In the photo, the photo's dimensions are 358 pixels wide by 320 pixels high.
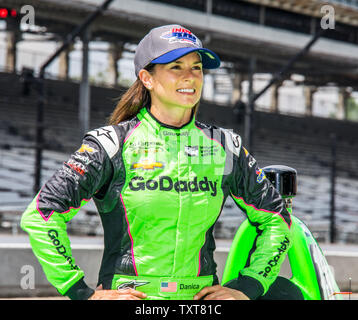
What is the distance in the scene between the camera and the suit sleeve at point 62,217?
80.0 inches

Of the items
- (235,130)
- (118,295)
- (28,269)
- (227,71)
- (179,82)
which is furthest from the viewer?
(227,71)

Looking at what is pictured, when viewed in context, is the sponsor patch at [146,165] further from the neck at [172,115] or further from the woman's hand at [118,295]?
the woman's hand at [118,295]

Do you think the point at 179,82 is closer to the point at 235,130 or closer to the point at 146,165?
the point at 146,165

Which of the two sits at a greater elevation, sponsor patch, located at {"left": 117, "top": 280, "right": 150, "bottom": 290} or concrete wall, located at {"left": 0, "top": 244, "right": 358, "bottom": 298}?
sponsor patch, located at {"left": 117, "top": 280, "right": 150, "bottom": 290}

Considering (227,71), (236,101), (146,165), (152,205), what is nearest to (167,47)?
(146,165)

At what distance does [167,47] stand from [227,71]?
104ft

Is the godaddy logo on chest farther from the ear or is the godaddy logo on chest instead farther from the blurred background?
the blurred background

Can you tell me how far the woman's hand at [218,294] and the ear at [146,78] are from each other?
0.75 metres

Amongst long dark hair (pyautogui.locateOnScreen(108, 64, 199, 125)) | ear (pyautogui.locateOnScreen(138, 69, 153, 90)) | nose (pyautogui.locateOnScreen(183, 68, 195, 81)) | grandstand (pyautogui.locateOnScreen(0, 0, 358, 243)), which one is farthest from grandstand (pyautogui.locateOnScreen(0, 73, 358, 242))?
nose (pyautogui.locateOnScreen(183, 68, 195, 81))

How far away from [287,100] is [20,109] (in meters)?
20.1

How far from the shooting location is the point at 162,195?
2.19 meters

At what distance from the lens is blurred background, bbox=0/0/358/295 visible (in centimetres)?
1403

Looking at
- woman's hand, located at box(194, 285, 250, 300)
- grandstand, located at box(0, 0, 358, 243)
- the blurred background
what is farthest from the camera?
grandstand, located at box(0, 0, 358, 243)

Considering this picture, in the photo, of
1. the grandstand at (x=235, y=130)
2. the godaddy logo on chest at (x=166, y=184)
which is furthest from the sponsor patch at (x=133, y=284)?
the grandstand at (x=235, y=130)
